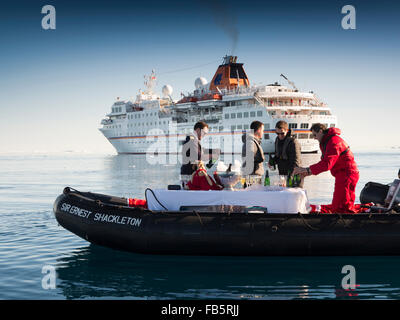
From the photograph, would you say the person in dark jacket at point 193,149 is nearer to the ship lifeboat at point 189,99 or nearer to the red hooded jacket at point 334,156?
the red hooded jacket at point 334,156

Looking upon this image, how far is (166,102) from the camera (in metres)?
65.4

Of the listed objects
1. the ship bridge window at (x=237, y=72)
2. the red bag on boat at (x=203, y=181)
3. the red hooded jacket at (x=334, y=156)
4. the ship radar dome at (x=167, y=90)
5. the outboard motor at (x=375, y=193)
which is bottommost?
the outboard motor at (x=375, y=193)

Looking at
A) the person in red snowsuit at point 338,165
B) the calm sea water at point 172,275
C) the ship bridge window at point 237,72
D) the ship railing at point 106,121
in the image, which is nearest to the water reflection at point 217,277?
the calm sea water at point 172,275

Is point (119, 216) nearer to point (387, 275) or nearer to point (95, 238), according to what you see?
point (95, 238)

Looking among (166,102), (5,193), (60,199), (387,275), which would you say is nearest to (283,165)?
(387,275)

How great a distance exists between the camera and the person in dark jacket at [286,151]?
25.0 ft

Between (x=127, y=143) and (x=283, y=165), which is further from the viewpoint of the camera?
(x=127, y=143)

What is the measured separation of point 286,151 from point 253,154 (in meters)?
0.69

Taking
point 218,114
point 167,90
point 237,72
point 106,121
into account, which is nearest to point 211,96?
point 218,114

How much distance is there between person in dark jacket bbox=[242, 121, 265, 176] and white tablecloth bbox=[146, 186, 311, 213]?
0.58m

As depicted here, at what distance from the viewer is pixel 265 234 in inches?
264

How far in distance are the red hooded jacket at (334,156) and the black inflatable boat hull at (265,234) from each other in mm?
735

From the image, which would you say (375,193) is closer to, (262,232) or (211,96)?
(262,232)

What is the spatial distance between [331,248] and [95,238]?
393 centimetres
